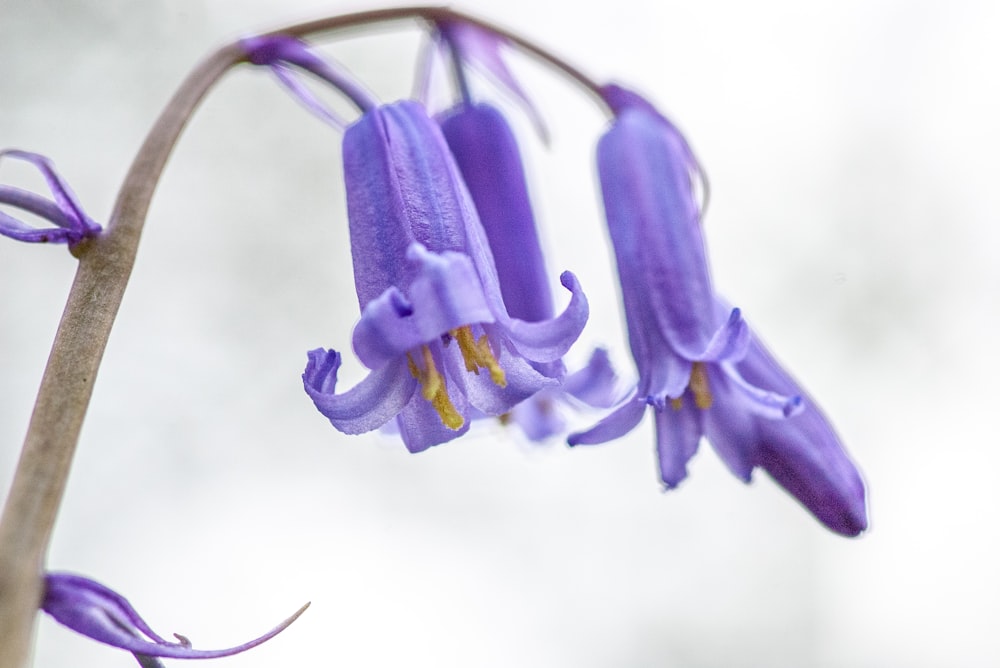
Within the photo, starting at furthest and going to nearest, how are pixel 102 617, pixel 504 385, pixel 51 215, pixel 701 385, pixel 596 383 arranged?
pixel 596 383 < pixel 701 385 < pixel 504 385 < pixel 51 215 < pixel 102 617

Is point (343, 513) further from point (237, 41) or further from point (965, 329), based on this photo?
point (237, 41)

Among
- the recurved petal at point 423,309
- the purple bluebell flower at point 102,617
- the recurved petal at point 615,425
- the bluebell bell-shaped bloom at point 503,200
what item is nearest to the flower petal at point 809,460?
the recurved petal at point 615,425

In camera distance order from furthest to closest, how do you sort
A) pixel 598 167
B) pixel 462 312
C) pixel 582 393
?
1. pixel 582 393
2. pixel 598 167
3. pixel 462 312

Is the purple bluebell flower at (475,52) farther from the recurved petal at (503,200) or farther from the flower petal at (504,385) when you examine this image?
the flower petal at (504,385)

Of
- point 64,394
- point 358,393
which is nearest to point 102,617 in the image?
point 64,394

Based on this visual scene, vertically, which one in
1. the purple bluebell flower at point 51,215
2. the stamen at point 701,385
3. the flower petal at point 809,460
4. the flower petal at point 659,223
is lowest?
the flower petal at point 809,460

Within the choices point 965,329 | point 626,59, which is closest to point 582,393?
point 626,59

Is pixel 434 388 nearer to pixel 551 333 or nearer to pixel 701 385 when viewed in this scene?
pixel 551 333
